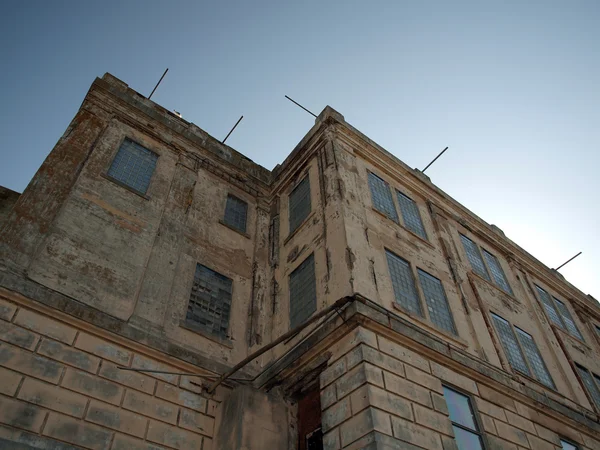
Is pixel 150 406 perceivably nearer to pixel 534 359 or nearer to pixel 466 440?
pixel 466 440

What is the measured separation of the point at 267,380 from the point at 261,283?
3.51 metres

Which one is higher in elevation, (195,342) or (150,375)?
(195,342)

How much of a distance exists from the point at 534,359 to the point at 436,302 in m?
4.26

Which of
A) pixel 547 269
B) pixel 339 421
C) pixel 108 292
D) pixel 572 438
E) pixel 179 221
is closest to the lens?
pixel 339 421

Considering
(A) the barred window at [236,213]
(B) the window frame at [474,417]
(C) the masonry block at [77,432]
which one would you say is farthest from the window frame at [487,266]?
(C) the masonry block at [77,432]

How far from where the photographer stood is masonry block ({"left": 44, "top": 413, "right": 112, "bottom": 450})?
772 centimetres

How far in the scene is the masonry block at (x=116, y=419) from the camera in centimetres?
823

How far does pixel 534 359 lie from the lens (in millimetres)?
13984

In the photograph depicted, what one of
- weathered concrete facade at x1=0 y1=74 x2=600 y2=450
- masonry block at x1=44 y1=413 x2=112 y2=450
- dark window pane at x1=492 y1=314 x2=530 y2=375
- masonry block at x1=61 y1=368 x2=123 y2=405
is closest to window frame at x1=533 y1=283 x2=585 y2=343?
weathered concrete facade at x1=0 y1=74 x2=600 y2=450

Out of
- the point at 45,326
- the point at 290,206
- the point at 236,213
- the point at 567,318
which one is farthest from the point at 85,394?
the point at 567,318

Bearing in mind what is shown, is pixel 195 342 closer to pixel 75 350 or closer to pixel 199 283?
pixel 199 283

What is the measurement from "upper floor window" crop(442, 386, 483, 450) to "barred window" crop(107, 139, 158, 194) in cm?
891

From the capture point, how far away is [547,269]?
19938mm

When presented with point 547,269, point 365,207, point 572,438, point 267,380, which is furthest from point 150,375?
point 547,269
